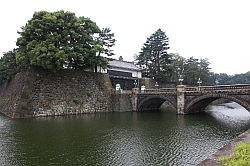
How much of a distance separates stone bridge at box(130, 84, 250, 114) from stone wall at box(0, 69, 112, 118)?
21.9ft

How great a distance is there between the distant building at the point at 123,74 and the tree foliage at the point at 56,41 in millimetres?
12633

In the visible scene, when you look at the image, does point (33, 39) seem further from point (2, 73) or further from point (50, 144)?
point (50, 144)

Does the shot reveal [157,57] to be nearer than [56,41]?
No

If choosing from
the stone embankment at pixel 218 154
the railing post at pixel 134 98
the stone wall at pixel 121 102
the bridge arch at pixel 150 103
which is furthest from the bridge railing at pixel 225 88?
the stone embankment at pixel 218 154

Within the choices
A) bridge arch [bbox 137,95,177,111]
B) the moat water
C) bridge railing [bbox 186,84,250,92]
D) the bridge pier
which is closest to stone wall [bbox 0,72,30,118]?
the moat water

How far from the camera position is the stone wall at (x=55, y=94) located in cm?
3603

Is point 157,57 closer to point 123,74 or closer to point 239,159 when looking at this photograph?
point 123,74

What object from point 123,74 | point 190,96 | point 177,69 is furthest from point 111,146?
point 177,69

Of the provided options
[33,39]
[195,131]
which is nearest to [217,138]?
[195,131]

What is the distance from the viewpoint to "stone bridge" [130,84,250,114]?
29188 millimetres

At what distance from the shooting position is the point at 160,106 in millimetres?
50188

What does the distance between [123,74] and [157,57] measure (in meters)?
10.8

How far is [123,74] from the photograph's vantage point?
56.9 metres

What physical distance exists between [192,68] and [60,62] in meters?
45.3
